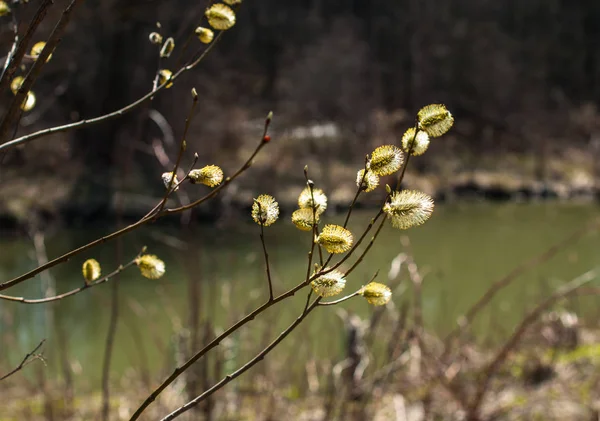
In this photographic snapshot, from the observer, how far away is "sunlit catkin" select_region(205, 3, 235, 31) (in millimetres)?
732

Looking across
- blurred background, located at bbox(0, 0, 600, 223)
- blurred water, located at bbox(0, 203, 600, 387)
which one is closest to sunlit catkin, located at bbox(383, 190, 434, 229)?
blurred water, located at bbox(0, 203, 600, 387)

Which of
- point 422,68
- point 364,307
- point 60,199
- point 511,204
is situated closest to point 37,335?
point 364,307

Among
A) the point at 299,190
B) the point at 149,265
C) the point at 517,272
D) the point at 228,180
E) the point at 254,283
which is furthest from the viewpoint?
the point at 299,190

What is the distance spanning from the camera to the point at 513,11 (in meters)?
22.0

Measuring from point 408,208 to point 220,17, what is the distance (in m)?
0.34

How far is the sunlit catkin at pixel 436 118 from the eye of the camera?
0.56m

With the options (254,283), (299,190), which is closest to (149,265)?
(254,283)

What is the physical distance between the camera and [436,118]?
562mm

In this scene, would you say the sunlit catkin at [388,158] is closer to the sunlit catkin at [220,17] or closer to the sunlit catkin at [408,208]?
the sunlit catkin at [408,208]

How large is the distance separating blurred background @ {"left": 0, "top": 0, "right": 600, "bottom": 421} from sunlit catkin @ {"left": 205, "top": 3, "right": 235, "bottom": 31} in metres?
0.03

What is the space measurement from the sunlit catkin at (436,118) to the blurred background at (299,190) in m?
0.34

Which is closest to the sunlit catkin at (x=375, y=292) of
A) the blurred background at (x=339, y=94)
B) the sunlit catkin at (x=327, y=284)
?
the sunlit catkin at (x=327, y=284)

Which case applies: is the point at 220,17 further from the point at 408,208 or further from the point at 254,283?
the point at 254,283

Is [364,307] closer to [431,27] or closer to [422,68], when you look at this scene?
[422,68]
